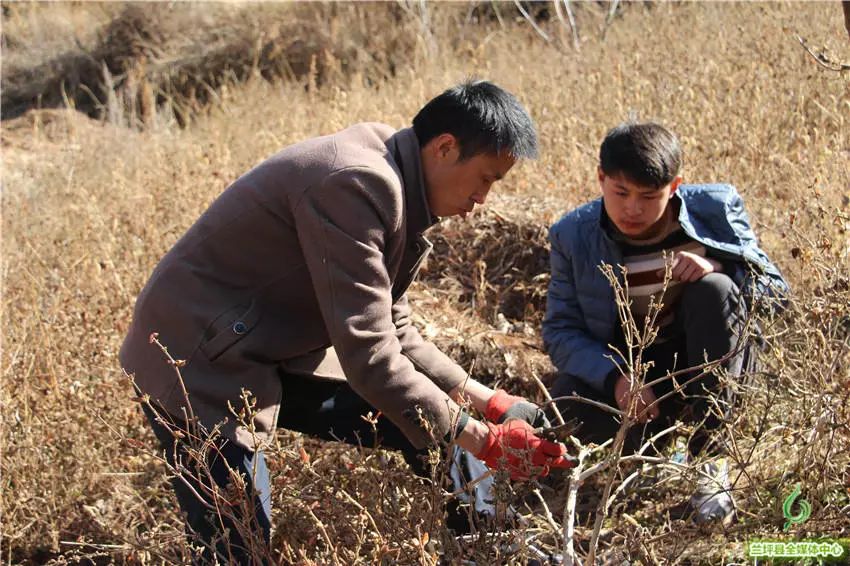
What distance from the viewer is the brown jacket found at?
2064 millimetres

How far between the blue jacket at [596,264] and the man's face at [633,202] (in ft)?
0.33

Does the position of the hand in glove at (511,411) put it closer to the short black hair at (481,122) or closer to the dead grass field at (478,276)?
the dead grass field at (478,276)

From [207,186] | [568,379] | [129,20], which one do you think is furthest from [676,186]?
[129,20]

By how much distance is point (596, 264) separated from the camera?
3070 mm

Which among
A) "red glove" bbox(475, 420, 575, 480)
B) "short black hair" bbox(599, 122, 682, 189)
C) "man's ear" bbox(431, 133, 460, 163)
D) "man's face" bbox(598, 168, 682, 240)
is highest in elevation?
"man's ear" bbox(431, 133, 460, 163)

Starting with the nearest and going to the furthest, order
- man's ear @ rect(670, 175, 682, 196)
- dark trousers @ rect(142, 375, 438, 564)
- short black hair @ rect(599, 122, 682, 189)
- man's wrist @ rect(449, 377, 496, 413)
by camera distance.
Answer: dark trousers @ rect(142, 375, 438, 564) < man's wrist @ rect(449, 377, 496, 413) < short black hair @ rect(599, 122, 682, 189) < man's ear @ rect(670, 175, 682, 196)

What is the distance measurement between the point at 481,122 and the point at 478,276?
2079mm

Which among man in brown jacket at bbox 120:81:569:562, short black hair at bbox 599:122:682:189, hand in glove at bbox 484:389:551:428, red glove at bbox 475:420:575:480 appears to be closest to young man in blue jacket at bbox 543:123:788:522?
short black hair at bbox 599:122:682:189

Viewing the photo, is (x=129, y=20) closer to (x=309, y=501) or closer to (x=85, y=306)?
(x=85, y=306)

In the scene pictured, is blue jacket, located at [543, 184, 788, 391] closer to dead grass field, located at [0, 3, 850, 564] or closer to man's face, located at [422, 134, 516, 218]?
dead grass field, located at [0, 3, 850, 564]

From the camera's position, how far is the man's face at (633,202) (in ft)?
9.44

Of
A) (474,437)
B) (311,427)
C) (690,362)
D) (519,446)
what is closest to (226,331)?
(311,427)

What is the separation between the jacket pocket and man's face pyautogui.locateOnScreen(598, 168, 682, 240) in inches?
50.0

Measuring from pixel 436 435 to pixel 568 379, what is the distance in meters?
1.12
